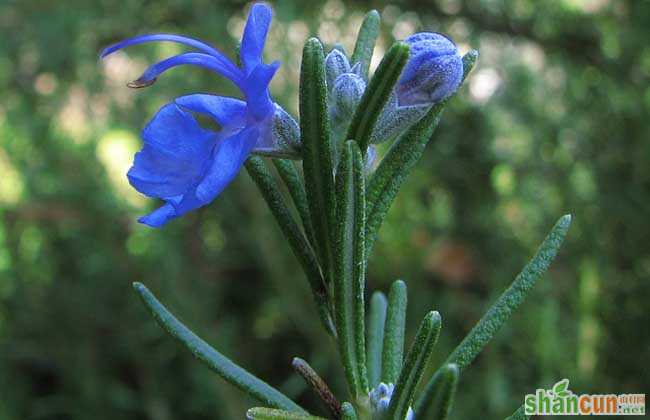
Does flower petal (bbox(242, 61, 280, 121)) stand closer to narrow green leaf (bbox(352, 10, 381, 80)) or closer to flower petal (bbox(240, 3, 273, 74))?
flower petal (bbox(240, 3, 273, 74))

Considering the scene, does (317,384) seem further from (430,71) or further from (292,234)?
(430,71)

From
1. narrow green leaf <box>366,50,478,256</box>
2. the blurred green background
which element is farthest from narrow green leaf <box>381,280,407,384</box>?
the blurred green background

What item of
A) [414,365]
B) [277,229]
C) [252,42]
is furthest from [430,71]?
[277,229]

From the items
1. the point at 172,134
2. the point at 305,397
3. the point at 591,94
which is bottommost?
the point at 305,397

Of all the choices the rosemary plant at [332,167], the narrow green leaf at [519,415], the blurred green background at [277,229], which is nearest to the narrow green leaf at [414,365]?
the rosemary plant at [332,167]

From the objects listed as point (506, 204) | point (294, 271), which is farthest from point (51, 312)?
point (506, 204)

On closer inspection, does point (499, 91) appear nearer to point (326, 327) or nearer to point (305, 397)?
point (305, 397)
